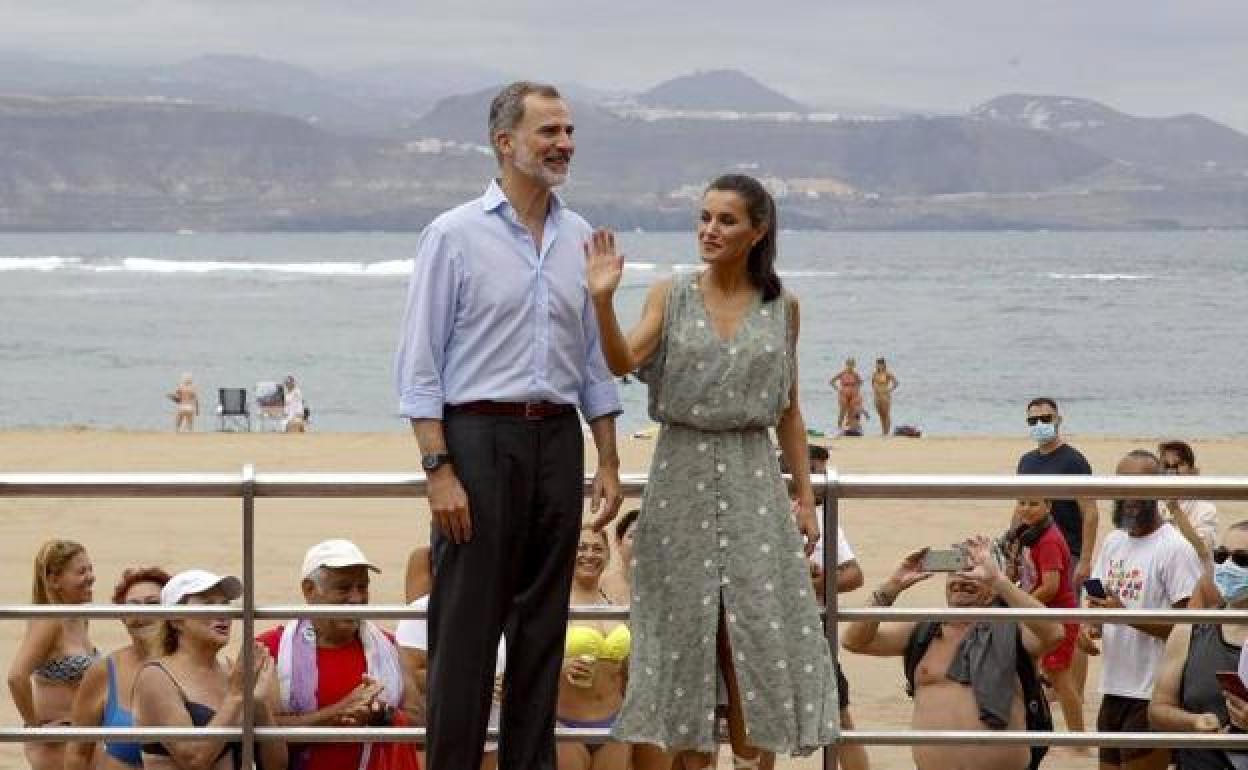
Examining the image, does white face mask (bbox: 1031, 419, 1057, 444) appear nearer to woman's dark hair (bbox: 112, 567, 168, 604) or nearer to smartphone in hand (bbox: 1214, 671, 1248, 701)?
smartphone in hand (bbox: 1214, 671, 1248, 701)

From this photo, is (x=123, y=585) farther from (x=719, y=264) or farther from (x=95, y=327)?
(x=95, y=327)

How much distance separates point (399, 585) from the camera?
17125 millimetres

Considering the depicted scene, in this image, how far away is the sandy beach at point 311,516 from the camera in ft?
47.8

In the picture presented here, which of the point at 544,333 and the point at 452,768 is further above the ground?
the point at 544,333

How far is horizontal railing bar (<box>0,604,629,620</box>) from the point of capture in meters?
5.46

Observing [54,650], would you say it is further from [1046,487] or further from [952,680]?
[1046,487]

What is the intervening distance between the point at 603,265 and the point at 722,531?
0.68 meters

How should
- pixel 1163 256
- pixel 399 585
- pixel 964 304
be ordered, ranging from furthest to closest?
1. pixel 1163 256
2. pixel 964 304
3. pixel 399 585

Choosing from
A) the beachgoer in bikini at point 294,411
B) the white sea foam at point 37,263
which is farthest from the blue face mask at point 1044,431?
the white sea foam at point 37,263

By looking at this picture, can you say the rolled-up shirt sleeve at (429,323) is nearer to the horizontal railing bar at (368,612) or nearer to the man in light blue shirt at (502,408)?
the man in light blue shirt at (502,408)

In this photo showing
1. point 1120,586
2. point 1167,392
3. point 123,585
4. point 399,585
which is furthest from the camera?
point 1167,392

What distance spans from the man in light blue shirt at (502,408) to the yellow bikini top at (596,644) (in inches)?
50.4

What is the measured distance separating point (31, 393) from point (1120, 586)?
153 feet

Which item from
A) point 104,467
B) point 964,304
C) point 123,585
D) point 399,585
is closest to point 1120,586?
point 123,585
